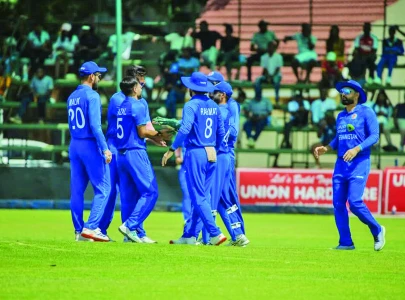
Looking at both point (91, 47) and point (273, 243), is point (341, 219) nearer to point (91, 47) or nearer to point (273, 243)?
point (273, 243)

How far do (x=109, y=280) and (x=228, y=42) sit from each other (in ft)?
69.1

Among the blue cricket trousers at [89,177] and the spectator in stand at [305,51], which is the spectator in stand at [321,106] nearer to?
→ the spectator in stand at [305,51]

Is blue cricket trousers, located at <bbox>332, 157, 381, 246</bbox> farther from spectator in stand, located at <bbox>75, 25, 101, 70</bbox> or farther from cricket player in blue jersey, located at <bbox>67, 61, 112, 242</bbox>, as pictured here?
spectator in stand, located at <bbox>75, 25, 101, 70</bbox>

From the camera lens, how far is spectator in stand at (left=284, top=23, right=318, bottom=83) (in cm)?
3170

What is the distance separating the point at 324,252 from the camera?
47.9 feet

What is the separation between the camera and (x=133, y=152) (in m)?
15.2

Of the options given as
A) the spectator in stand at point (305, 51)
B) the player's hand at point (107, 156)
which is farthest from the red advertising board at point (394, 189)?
the player's hand at point (107, 156)

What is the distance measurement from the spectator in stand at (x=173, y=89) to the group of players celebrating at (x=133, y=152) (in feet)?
48.3

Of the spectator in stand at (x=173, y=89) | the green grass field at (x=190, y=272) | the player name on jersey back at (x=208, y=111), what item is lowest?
the green grass field at (x=190, y=272)

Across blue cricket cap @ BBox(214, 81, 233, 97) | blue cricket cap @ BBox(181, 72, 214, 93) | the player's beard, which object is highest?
blue cricket cap @ BBox(181, 72, 214, 93)

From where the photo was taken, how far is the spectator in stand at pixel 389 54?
31.4 m

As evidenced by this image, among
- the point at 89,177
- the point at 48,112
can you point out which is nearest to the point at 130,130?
the point at 89,177

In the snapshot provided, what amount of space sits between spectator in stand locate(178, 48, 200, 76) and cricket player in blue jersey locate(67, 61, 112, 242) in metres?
15.7

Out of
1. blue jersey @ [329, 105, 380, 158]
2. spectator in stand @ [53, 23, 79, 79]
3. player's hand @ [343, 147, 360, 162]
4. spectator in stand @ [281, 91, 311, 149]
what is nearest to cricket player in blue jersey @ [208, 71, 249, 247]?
blue jersey @ [329, 105, 380, 158]
